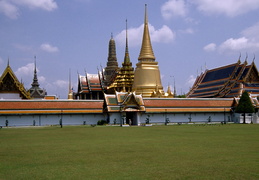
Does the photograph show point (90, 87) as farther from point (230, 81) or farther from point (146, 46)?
point (230, 81)

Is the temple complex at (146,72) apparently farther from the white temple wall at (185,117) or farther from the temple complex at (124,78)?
the white temple wall at (185,117)

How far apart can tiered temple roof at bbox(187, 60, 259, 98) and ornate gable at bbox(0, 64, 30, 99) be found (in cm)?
2972

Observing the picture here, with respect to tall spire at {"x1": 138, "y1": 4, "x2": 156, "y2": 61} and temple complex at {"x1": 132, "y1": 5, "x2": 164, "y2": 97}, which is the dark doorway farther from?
tall spire at {"x1": 138, "y1": 4, "x2": 156, "y2": 61}

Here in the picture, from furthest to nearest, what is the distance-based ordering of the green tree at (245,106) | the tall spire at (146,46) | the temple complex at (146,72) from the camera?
1. the tall spire at (146,46)
2. the temple complex at (146,72)
3. the green tree at (245,106)

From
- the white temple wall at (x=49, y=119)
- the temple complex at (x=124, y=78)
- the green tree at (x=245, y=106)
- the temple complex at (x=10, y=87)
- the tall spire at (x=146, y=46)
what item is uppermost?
the tall spire at (x=146, y=46)

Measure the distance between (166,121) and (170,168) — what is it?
37.1m

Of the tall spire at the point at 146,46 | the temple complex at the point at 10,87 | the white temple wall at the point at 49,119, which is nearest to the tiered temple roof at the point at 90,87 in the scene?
the tall spire at the point at 146,46

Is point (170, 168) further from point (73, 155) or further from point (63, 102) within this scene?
point (63, 102)

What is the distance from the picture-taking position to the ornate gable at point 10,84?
49.5m

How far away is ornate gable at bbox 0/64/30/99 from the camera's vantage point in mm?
49500

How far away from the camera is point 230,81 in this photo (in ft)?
191

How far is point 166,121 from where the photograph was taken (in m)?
Result: 46.5

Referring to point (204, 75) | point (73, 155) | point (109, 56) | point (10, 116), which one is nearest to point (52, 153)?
point (73, 155)

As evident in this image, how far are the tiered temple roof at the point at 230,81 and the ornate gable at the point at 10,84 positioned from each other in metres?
29.7
